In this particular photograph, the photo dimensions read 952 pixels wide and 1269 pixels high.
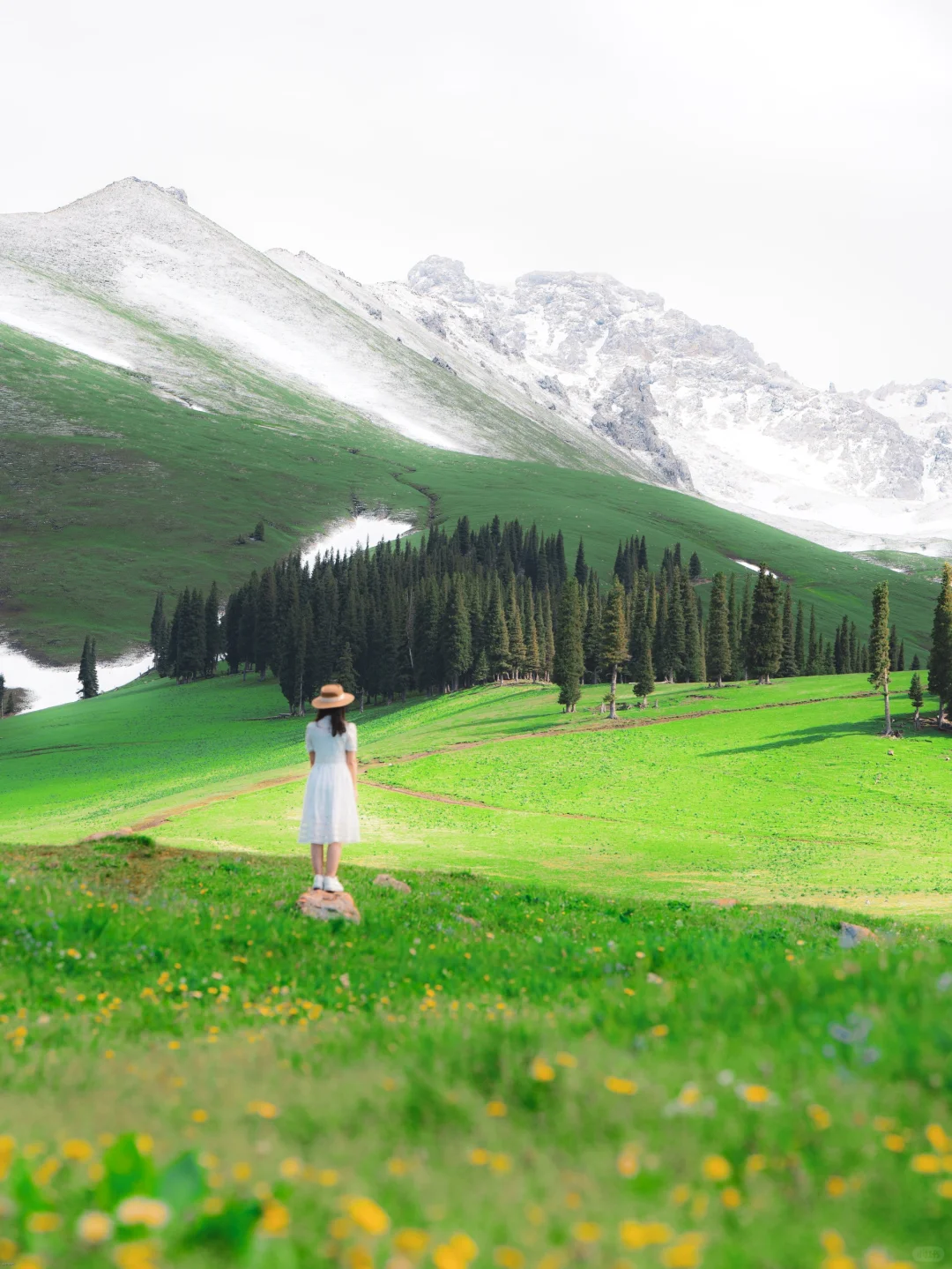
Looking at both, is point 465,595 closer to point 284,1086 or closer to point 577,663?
point 577,663

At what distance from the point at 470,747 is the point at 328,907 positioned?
63485 mm

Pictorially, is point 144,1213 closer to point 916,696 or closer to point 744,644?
point 916,696

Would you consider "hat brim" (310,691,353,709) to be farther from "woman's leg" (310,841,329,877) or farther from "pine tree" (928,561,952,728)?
"pine tree" (928,561,952,728)

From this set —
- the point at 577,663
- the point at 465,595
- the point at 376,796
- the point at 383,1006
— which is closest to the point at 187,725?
the point at 465,595

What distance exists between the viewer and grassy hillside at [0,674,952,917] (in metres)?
38.5

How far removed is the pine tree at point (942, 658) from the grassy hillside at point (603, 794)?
10.8 feet

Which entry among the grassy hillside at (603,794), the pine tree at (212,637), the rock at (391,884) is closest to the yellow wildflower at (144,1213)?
the rock at (391,884)

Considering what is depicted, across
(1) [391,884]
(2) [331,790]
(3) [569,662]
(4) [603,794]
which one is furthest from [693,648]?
(2) [331,790]

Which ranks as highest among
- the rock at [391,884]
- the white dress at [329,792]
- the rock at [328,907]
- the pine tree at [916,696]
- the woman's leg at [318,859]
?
the white dress at [329,792]

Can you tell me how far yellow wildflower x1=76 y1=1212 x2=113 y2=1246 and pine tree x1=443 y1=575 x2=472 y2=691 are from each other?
12751 centimetres

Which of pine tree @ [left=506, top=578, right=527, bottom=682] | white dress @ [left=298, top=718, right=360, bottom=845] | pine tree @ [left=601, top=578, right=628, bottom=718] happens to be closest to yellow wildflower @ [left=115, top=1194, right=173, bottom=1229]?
white dress @ [left=298, top=718, right=360, bottom=845]

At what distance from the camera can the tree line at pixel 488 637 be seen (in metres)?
102

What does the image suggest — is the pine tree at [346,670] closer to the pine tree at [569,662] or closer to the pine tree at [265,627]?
the pine tree at [265,627]

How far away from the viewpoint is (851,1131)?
4.95 m
